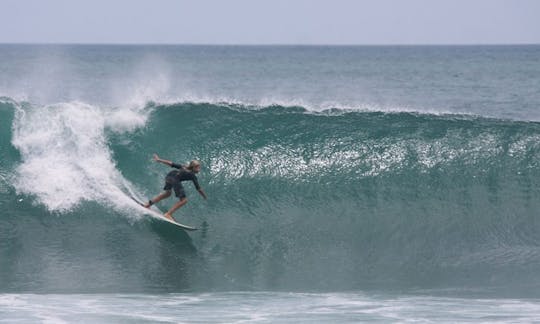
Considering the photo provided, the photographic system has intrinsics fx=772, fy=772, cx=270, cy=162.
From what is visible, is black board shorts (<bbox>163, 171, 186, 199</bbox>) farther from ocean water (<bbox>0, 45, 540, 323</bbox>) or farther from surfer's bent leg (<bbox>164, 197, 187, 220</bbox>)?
ocean water (<bbox>0, 45, 540, 323</bbox>)

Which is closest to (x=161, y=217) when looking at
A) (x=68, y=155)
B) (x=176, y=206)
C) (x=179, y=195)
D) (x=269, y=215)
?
(x=176, y=206)

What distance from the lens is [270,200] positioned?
14.7 metres

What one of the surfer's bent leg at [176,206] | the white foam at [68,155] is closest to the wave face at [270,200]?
the white foam at [68,155]

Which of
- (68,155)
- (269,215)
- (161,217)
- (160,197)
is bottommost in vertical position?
(161,217)

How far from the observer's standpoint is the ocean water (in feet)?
35.0

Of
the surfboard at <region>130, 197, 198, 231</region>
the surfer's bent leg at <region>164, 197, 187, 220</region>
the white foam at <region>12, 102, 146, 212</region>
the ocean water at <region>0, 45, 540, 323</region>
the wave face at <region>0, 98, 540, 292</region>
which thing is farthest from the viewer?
the white foam at <region>12, 102, 146, 212</region>

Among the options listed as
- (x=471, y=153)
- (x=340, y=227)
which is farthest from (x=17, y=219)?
(x=471, y=153)

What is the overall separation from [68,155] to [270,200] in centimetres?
392

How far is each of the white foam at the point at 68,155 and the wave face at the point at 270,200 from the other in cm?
3

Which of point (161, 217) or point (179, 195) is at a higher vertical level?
point (179, 195)

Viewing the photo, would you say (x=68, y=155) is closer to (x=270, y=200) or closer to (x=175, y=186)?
(x=175, y=186)

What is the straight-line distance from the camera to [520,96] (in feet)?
123

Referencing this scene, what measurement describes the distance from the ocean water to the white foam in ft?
0.11

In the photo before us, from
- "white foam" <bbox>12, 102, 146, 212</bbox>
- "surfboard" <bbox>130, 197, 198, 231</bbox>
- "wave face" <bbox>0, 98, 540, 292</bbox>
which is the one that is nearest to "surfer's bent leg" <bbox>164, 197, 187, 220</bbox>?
"surfboard" <bbox>130, 197, 198, 231</bbox>
